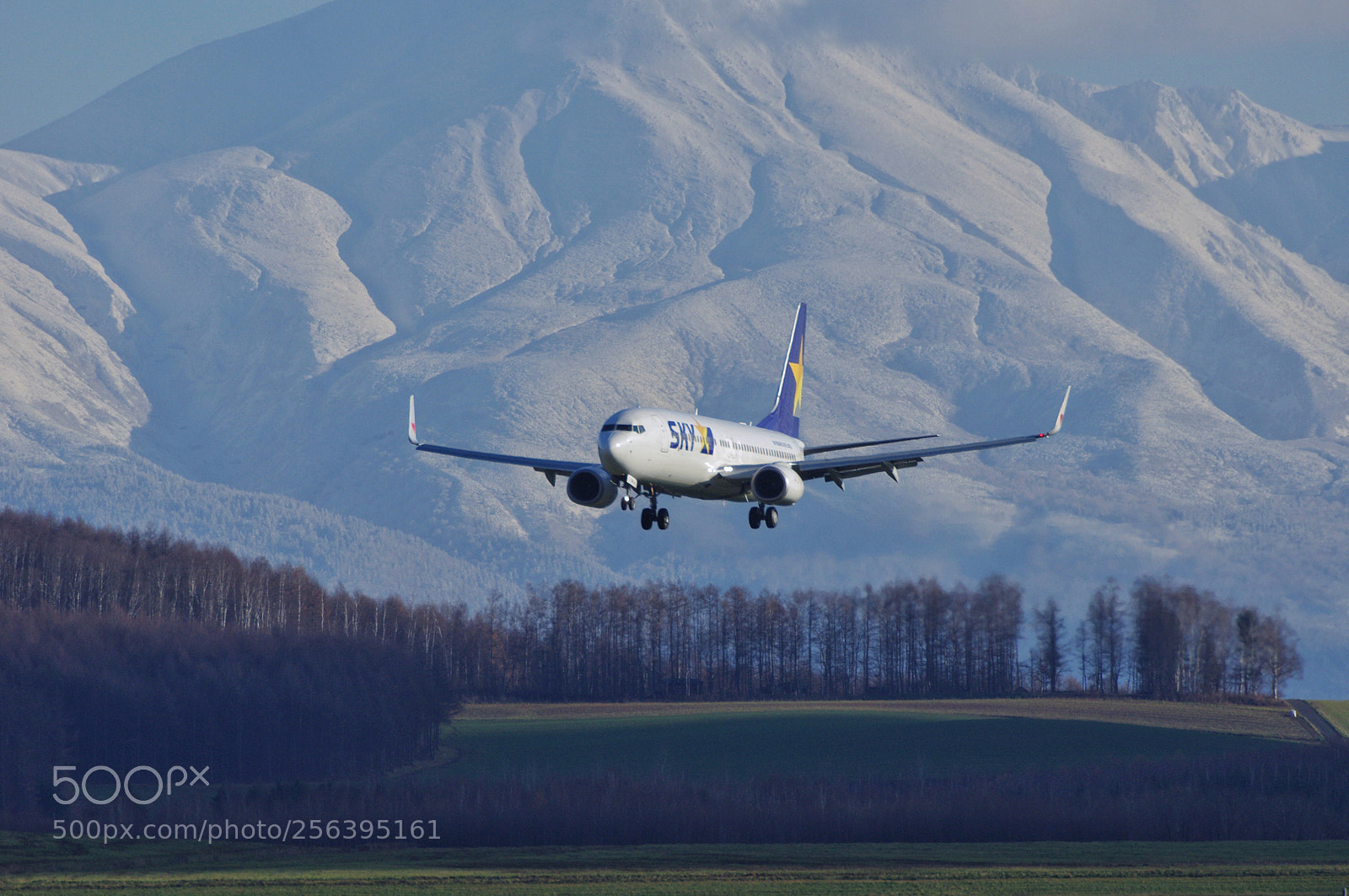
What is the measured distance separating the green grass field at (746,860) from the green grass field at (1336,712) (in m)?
13.6

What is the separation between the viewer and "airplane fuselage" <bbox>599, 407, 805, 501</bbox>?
2522 inches

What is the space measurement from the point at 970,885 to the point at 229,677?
7628cm

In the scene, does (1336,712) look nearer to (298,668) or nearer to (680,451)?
(298,668)

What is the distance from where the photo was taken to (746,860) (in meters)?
83.6

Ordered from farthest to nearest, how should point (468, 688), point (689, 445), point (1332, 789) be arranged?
point (468, 688) → point (1332, 789) → point (689, 445)

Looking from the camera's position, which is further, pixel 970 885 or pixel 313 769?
pixel 313 769

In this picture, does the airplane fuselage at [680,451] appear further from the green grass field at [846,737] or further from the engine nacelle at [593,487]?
the green grass field at [846,737]

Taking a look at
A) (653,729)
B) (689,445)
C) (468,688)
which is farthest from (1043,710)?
(689,445)

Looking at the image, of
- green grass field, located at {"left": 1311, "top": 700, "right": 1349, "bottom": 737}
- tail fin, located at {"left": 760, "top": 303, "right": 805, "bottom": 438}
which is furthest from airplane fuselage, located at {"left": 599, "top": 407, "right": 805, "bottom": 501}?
green grass field, located at {"left": 1311, "top": 700, "right": 1349, "bottom": 737}

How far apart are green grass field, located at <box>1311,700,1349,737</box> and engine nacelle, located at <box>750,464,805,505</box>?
306 ft

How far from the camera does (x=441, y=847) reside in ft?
295

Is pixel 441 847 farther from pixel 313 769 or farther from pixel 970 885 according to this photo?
pixel 313 769

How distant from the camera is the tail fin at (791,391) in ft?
290

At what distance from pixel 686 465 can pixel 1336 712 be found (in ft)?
379
